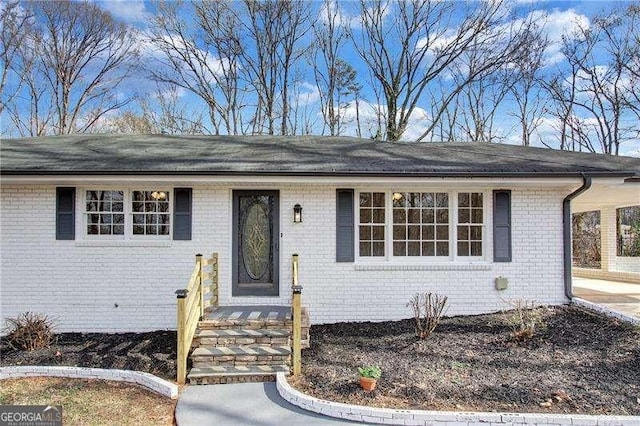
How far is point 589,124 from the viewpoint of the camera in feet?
70.2

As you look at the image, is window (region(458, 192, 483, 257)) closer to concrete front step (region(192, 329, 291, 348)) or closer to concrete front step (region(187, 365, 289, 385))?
concrete front step (region(192, 329, 291, 348))

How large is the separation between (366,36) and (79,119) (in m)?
15.4

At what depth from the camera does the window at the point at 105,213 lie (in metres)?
7.16

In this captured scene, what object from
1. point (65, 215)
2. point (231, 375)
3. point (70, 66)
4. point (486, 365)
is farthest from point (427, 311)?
point (70, 66)

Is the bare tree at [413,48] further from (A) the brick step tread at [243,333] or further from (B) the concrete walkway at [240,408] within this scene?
(B) the concrete walkway at [240,408]

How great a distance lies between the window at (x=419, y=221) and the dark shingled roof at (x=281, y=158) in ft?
2.23

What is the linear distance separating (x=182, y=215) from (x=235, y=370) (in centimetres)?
303

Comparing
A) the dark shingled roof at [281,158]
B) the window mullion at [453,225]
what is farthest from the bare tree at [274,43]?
the window mullion at [453,225]

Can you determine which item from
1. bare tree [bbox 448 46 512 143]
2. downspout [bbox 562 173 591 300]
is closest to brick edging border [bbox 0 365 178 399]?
downspout [bbox 562 173 591 300]

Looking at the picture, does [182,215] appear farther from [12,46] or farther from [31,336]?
[12,46]

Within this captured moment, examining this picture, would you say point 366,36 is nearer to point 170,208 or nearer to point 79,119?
point 79,119

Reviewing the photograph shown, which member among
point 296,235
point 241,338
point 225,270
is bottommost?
point 241,338

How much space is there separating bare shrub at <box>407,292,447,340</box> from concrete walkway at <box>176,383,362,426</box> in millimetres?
2528

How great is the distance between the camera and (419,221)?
7.43m
